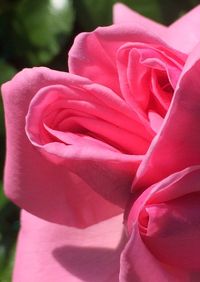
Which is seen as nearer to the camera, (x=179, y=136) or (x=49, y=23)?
(x=179, y=136)

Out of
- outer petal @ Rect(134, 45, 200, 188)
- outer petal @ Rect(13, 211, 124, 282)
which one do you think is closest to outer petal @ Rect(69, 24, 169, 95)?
outer petal @ Rect(134, 45, 200, 188)

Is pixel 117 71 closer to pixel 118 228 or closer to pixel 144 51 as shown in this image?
pixel 144 51

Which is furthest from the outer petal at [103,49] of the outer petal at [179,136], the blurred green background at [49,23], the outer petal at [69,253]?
the blurred green background at [49,23]

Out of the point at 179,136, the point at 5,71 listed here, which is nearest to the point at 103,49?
the point at 179,136

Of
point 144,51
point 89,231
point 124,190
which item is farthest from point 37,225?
point 144,51

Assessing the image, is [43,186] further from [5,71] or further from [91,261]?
[5,71]

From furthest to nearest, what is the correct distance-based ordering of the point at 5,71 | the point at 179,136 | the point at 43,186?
the point at 5,71 → the point at 43,186 → the point at 179,136
